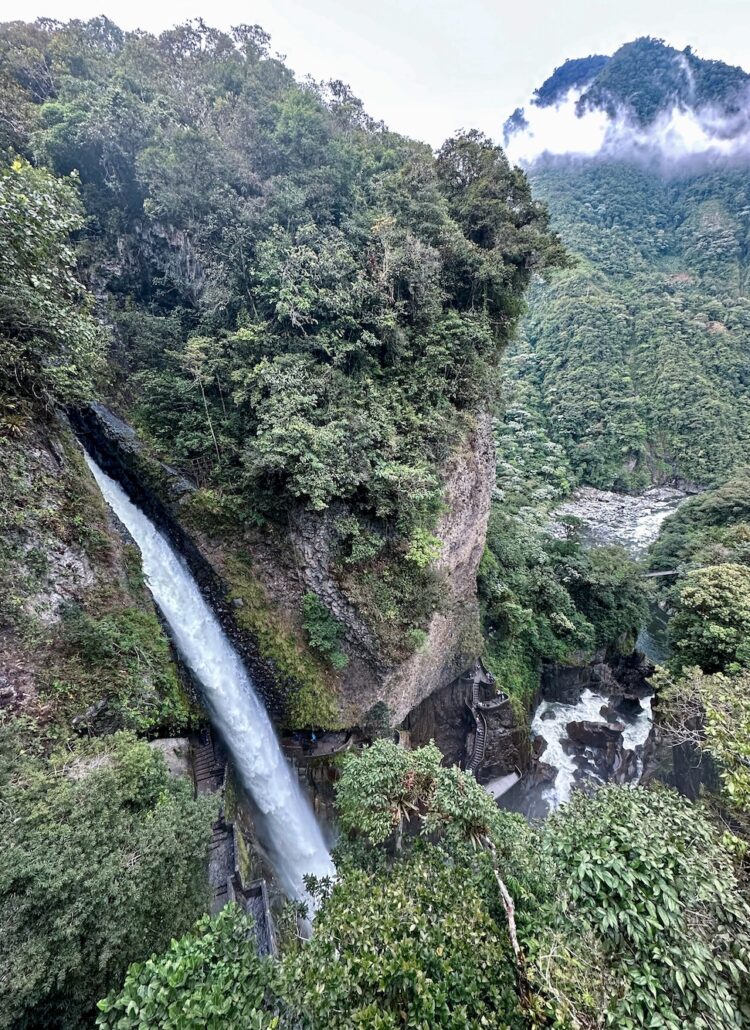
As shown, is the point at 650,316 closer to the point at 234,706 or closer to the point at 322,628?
the point at 322,628

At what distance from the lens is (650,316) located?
159 feet

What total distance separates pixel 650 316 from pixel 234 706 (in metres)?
60.8

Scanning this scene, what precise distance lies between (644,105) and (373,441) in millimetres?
120493

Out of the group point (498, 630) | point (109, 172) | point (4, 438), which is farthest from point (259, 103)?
point (498, 630)

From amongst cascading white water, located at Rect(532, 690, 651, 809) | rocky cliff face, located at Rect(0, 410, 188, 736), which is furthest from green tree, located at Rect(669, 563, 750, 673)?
rocky cliff face, located at Rect(0, 410, 188, 736)

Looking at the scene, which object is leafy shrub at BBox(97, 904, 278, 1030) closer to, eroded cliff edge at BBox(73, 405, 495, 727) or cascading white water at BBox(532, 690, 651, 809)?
eroded cliff edge at BBox(73, 405, 495, 727)

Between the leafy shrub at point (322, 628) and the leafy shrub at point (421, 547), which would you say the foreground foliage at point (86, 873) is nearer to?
the leafy shrub at point (322, 628)

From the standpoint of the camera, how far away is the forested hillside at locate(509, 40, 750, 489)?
42.2 m

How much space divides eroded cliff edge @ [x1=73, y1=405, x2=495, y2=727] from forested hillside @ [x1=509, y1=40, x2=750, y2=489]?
31293mm

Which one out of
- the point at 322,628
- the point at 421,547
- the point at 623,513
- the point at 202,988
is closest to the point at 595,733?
the point at 421,547

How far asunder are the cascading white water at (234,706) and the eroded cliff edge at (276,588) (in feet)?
1.45

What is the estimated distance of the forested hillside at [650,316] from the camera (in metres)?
42.2

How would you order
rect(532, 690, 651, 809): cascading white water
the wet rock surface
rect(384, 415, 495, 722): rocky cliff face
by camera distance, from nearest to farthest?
1. rect(384, 415, 495, 722): rocky cliff face
2. rect(532, 690, 651, 809): cascading white water
3. the wet rock surface

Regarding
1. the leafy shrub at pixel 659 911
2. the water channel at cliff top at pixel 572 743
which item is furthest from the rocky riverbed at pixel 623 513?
the leafy shrub at pixel 659 911
